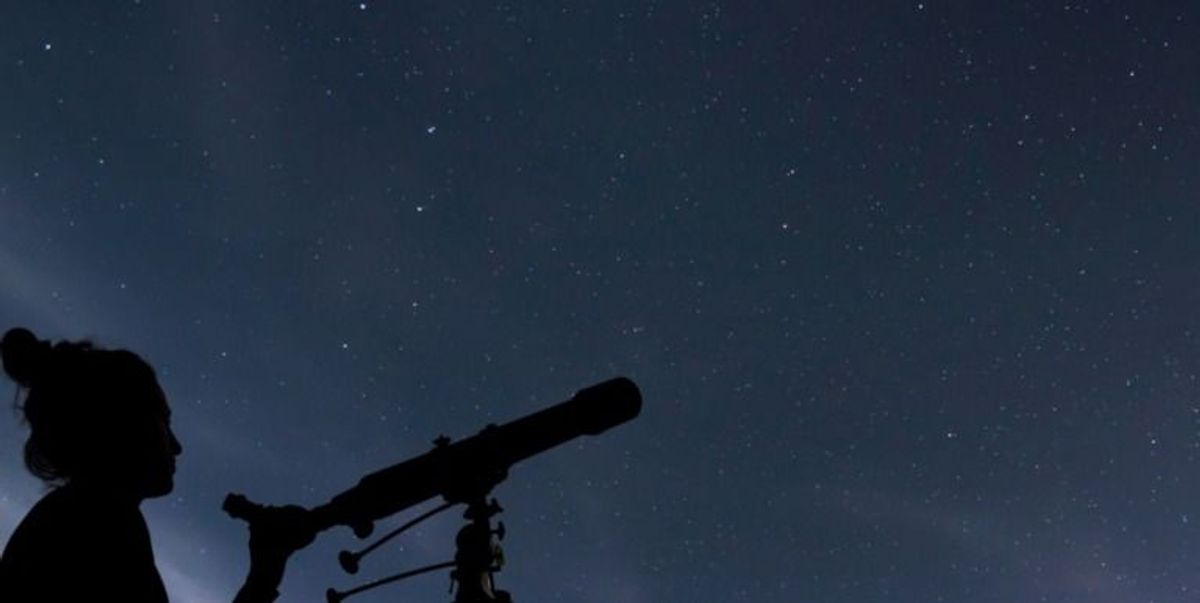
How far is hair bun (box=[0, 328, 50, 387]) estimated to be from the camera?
2357mm

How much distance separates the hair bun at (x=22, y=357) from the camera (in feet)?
7.73

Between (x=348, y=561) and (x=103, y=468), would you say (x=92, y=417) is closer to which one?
(x=103, y=468)

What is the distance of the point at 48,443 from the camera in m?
2.28

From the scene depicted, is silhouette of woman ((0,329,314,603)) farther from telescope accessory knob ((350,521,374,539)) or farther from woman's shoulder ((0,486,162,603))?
telescope accessory knob ((350,521,374,539))

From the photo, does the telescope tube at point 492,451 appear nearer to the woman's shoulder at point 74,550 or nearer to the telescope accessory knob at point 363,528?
the telescope accessory knob at point 363,528

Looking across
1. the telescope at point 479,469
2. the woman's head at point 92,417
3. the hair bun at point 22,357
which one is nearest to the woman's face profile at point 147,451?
the woman's head at point 92,417

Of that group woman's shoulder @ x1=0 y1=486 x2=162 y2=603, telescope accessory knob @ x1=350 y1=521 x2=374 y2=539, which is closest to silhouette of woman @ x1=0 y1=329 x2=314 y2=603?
woman's shoulder @ x1=0 y1=486 x2=162 y2=603

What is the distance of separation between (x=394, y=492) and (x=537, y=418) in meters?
0.50

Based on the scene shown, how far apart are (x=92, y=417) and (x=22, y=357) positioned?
269 mm

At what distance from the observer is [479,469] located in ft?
9.20

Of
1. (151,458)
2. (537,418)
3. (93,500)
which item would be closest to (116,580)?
(93,500)

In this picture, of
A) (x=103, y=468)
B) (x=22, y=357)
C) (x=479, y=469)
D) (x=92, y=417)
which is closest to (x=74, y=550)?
(x=103, y=468)

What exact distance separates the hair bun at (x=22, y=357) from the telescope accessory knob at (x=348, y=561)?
1.00 metres

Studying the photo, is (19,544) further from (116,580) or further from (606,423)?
(606,423)
